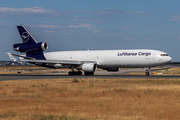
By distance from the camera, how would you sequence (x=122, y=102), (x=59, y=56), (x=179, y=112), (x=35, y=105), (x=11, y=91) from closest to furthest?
(x=179, y=112), (x=35, y=105), (x=122, y=102), (x=11, y=91), (x=59, y=56)

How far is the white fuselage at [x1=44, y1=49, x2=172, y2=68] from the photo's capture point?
5112 centimetres

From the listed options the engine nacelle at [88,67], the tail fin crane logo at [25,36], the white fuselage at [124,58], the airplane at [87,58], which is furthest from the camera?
the tail fin crane logo at [25,36]

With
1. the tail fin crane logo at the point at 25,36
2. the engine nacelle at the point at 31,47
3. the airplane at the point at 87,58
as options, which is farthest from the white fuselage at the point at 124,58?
the tail fin crane logo at the point at 25,36

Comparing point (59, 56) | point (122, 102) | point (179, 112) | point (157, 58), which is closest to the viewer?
point (179, 112)

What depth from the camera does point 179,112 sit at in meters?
15.0

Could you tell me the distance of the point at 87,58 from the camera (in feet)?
188

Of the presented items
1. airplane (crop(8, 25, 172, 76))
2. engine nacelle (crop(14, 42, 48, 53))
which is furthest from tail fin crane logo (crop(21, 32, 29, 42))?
engine nacelle (crop(14, 42, 48, 53))

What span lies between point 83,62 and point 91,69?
4648 millimetres

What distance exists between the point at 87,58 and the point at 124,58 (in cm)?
845

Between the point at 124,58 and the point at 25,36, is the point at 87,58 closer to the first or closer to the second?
the point at 124,58

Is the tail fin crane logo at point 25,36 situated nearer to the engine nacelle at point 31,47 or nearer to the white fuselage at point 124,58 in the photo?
the engine nacelle at point 31,47

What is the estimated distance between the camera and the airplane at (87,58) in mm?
51469

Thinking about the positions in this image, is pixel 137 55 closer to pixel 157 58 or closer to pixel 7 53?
pixel 157 58

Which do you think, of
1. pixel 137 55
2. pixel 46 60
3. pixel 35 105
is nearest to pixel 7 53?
pixel 46 60
